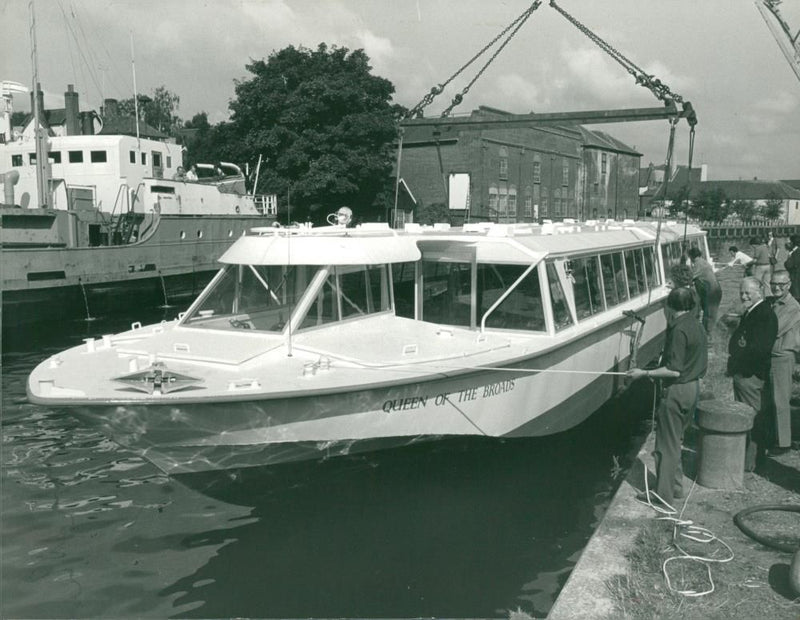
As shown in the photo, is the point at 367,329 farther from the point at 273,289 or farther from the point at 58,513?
the point at 58,513

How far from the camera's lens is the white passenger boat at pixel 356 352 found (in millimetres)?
6676

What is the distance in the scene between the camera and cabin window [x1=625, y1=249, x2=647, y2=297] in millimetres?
12440

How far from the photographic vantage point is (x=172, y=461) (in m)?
6.95

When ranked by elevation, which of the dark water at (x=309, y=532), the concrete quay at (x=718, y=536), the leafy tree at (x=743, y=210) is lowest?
the dark water at (x=309, y=532)

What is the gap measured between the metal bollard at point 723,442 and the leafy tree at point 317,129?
105 feet

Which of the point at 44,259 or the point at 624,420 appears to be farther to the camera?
the point at 44,259

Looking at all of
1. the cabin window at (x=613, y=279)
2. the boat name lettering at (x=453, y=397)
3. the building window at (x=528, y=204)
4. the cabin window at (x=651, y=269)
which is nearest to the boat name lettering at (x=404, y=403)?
the boat name lettering at (x=453, y=397)

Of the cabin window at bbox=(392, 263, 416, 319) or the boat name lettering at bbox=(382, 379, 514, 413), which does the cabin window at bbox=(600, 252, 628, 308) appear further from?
the boat name lettering at bbox=(382, 379, 514, 413)

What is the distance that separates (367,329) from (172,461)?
105 inches

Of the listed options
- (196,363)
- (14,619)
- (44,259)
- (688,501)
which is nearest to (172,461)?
(196,363)

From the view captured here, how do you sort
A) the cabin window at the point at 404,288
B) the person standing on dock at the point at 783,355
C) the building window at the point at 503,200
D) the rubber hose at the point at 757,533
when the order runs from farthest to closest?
1. the building window at the point at 503,200
2. the cabin window at the point at 404,288
3. the person standing on dock at the point at 783,355
4. the rubber hose at the point at 757,533

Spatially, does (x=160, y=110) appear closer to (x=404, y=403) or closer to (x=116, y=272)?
(x=116, y=272)

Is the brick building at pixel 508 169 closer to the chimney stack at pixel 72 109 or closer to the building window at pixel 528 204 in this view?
the building window at pixel 528 204

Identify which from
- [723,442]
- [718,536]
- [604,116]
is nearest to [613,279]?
[604,116]
